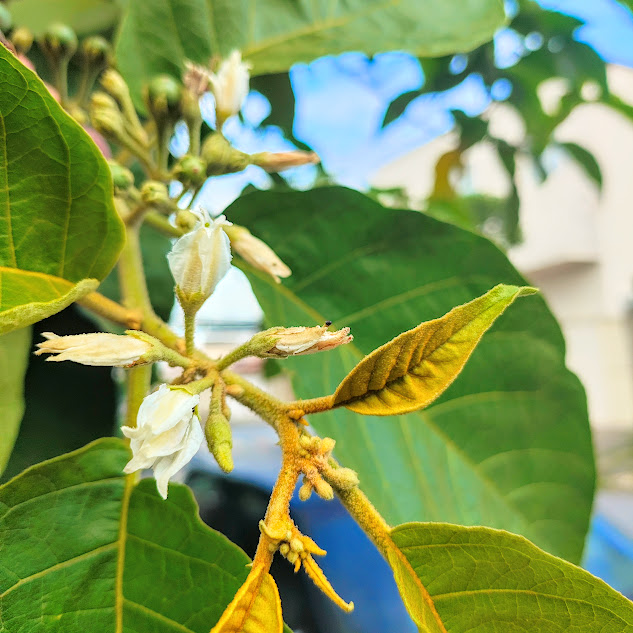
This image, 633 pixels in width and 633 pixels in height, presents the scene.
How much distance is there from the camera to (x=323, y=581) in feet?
0.59

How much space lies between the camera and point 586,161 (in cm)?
108

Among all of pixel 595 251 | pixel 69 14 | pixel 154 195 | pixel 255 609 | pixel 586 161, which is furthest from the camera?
pixel 595 251

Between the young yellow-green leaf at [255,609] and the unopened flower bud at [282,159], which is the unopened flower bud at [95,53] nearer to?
the unopened flower bud at [282,159]

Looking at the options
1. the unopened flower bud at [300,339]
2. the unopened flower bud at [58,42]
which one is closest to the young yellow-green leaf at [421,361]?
the unopened flower bud at [300,339]

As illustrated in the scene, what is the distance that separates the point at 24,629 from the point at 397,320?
233 millimetres

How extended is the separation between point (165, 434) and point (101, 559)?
0.36 feet

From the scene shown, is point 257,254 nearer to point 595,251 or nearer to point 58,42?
point 58,42

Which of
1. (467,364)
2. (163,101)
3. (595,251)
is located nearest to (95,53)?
(163,101)

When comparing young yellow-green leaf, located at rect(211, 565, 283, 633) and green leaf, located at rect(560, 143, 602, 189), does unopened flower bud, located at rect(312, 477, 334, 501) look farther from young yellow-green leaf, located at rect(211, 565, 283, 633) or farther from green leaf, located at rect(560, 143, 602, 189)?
green leaf, located at rect(560, 143, 602, 189)

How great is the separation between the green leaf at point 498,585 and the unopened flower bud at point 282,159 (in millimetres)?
213

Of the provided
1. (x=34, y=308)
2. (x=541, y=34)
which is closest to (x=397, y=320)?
(x=34, y=308)

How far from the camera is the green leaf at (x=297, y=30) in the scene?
1.36 ft

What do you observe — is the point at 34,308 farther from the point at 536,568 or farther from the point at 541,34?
the point at 541,34

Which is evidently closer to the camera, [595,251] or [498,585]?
[498,585]
